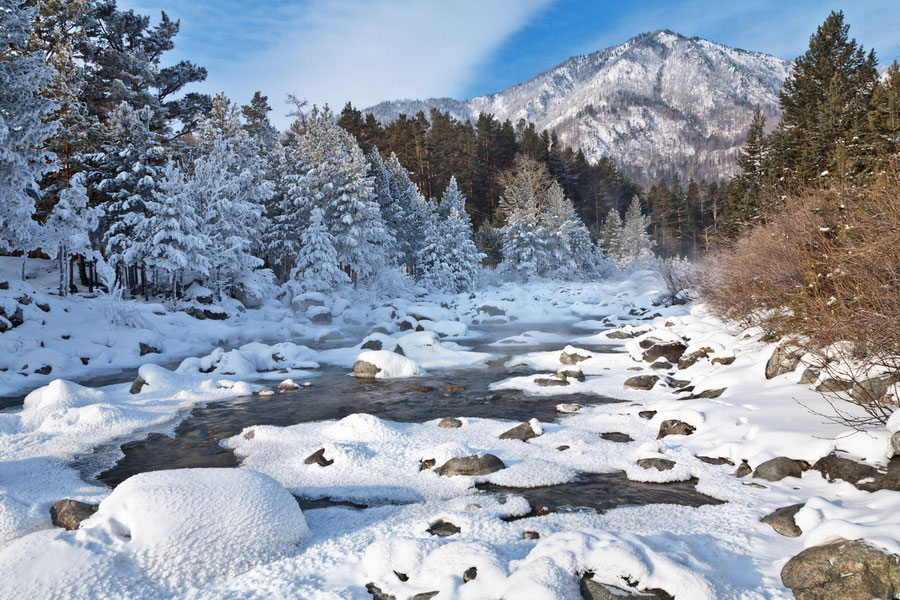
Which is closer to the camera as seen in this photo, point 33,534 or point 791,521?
point 33,534

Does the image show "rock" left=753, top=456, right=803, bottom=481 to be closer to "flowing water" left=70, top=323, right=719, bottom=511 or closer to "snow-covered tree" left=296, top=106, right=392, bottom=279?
"flowing water" left=70, top=323, right=719, bottom=511

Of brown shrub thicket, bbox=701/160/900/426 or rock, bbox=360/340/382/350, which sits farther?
rock, bbox=360/340/382/350

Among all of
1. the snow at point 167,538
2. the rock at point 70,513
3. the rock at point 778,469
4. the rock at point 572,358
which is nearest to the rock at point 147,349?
the rock at point 572,358

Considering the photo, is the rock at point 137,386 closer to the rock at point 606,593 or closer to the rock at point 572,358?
the rock at point 572,358

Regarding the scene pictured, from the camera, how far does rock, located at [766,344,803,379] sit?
8164 millimetres

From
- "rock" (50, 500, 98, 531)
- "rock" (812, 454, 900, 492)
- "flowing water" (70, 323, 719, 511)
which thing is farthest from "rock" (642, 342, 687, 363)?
"rock" (50, 500, 98, 531)

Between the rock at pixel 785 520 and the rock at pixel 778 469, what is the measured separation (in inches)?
32.0

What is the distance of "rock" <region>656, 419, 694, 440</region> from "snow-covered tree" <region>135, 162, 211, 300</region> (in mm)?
20506

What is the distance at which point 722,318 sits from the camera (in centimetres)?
1433

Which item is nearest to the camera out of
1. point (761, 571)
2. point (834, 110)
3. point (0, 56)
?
point (761, 571)

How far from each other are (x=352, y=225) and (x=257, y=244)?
18.0 feet

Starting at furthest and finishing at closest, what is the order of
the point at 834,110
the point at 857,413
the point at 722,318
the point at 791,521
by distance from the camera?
the point at 834,110 → the point at 722,318 → the point at 857,413 → the point at 791,521

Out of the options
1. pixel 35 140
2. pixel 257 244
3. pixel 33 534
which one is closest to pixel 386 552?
pixel 33 534

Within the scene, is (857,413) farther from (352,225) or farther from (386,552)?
(352,225)
